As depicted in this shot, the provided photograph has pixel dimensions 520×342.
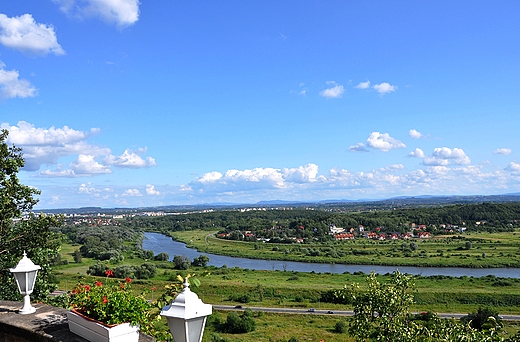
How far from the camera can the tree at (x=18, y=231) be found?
7719 millimetres

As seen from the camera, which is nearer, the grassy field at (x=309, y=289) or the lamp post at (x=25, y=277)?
the lamp post at (x=25, y=277)

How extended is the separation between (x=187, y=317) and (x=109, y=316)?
958 millimetres

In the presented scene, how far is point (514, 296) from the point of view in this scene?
33.3m

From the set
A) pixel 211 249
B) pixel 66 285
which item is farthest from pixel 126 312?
pixel 211 249

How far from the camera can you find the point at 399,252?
63906 millimetres

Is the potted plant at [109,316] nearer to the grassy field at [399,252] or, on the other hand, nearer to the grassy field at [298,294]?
the grassy field at [298,294]

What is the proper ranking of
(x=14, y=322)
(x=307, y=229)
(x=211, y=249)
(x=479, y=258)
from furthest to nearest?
(x=307, y=229), (x=211, y=249), (x=479, y=258), (x=14, y=322)

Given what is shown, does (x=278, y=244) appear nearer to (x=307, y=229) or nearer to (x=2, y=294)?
(x=307, y=229)

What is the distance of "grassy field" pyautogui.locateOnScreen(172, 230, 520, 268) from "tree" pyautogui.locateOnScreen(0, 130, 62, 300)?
172 ft

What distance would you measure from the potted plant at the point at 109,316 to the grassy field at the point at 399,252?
55.7m

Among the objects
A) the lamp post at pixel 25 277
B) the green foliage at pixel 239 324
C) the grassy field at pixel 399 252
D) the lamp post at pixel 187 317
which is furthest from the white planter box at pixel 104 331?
the grassy field at pixel 399 252

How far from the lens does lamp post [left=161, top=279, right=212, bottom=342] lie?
2.37 meters

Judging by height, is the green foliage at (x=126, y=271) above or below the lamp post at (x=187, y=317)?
below

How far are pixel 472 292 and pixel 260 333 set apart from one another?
2086cm
